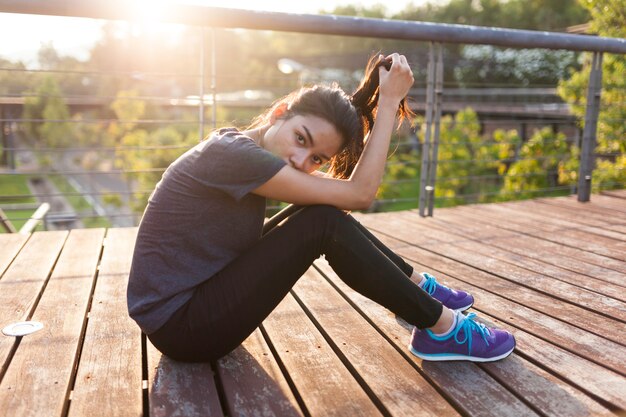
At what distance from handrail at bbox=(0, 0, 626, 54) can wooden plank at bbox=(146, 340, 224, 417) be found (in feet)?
5.56

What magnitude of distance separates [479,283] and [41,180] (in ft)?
137

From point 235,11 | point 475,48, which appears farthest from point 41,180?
point 235,11

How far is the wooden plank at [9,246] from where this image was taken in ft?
8.87

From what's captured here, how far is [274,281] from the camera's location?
5.29ft

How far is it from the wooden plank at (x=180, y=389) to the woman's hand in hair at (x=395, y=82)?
3.11ft

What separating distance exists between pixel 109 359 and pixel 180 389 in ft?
1.00

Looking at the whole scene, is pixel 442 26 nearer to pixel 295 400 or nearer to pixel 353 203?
pixel 353 203

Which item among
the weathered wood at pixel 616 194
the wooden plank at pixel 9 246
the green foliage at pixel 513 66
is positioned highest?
the green foliage at pixel 513 66

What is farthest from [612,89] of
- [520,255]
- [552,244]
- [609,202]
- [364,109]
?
[364,109]

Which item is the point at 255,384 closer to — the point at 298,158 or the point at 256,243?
the point at 256,243

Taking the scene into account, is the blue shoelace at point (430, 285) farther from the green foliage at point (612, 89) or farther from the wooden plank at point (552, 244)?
the green foliage at point (612, 89)

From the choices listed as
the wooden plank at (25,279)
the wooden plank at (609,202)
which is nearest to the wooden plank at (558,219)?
the wooden plank at (609,202)

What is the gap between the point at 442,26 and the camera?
346cm

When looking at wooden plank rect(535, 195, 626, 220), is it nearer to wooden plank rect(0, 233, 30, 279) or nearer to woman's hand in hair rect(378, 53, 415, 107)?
woman's hand in hair rect(378, 53, 415, 107)
